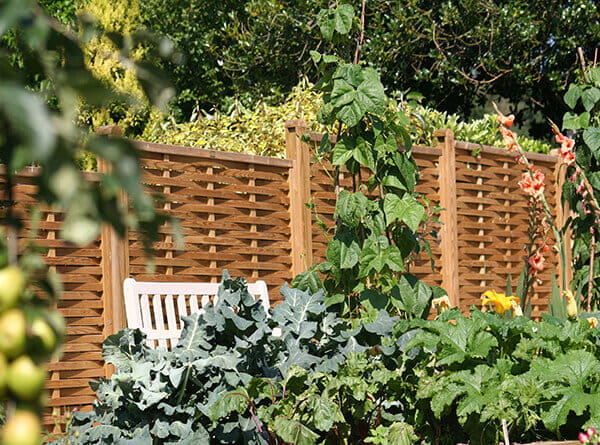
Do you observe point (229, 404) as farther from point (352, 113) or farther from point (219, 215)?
point (219, 215)

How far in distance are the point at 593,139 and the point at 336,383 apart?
130 inches

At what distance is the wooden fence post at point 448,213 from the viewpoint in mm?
5418

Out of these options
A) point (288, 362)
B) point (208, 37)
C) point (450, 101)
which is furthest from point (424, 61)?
point (288, 362)

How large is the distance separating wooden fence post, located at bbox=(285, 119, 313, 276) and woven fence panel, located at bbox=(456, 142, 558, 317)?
1.43 meters

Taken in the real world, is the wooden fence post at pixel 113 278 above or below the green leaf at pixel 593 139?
below

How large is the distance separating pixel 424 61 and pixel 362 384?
795 cm

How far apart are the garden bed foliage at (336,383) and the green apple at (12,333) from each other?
1776 millimetres

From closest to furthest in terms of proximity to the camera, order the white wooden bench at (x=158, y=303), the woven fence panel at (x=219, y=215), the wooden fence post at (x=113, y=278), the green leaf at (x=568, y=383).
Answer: the green leaf at (x=568, y=383) → the white wooden bench at (x=158, y=303) → the wooden fence post at (x=113, y=278) → the woven fence panel at (x=219, y=215)

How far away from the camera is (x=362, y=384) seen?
7.72 feet

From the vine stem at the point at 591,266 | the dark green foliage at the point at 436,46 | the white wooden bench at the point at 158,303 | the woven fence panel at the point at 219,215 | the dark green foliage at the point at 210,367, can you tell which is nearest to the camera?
the dark green foliage at the point at 210,367

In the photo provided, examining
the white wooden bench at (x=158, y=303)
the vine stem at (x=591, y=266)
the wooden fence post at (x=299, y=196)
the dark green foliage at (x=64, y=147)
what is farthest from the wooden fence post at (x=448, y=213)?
the dark green foliage at (x=64, y=147)

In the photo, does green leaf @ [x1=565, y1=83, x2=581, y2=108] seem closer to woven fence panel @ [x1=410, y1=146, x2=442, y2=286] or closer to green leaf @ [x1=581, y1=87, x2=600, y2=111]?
green leaf @ [x1=581, y1=87, x2=600, y2=111]

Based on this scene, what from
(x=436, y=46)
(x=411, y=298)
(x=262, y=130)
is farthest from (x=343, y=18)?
(x=436, y=46)

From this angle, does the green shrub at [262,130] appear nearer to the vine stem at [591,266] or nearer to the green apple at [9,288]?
the vine stem at [591,266]
